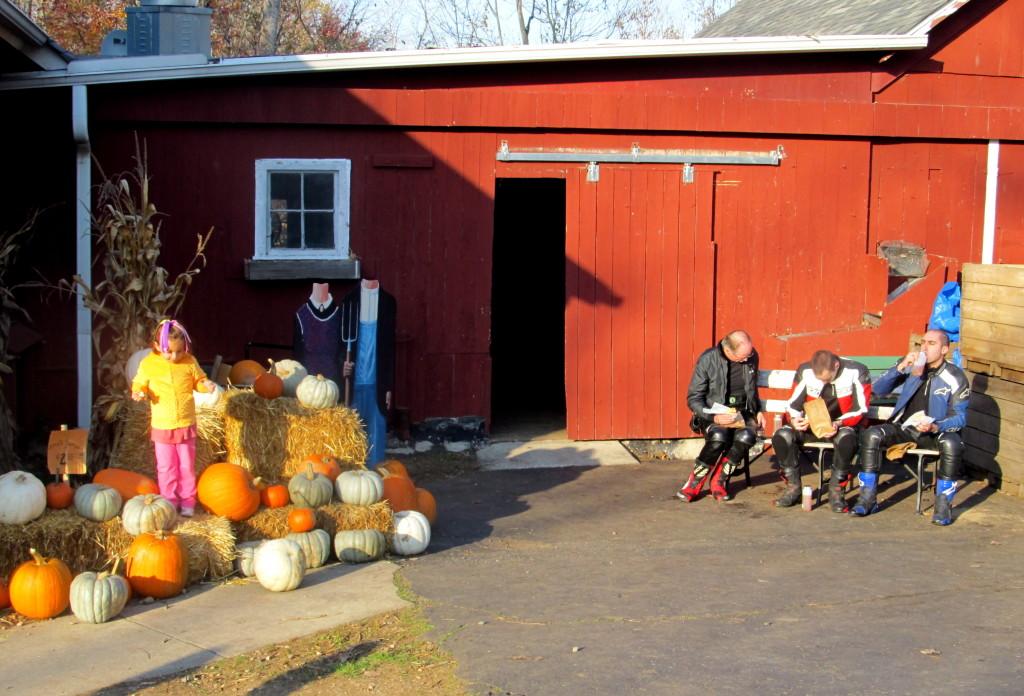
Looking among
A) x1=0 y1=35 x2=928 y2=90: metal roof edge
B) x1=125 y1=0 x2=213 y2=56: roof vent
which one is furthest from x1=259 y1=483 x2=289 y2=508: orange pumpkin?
x1=125 y1=0 x2=213 y2=56: roof vent

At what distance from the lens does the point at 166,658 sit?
542 cm

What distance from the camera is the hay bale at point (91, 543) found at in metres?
6.39

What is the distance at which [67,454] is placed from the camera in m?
7.02

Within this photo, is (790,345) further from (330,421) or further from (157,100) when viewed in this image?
(157,100)

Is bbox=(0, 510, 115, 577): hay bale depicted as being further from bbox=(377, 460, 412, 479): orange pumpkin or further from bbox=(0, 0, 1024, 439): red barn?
bbox=(0, 0, 1024, 439): red barn

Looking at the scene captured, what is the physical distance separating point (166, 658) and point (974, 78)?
8.83m

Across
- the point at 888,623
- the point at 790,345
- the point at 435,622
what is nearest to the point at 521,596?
the point at 435,622

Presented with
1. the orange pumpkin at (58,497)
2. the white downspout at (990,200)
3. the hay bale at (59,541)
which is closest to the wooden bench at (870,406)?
the white downspout at (990,200)

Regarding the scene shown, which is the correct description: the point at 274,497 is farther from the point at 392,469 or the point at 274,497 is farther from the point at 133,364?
the point at 133,364

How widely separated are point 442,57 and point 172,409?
406 cm

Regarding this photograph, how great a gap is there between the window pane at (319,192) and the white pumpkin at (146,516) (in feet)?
12.7

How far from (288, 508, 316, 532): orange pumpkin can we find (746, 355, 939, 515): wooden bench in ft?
12.3

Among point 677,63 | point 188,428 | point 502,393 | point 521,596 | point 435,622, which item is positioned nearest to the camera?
point 435,622

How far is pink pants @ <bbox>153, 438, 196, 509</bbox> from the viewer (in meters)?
7.11
